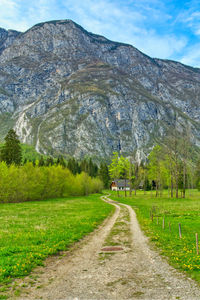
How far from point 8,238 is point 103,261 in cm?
948

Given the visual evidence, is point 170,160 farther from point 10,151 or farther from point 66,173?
point 10,151

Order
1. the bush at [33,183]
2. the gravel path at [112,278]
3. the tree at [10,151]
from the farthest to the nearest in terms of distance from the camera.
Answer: the tree at [10,151] < the bush at [33,183] < the gravel path at [112,278]

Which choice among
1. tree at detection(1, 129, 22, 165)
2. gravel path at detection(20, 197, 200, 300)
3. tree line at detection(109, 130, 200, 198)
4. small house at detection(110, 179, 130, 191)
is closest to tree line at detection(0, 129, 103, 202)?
tree at detection(1, 129, 22, 165)

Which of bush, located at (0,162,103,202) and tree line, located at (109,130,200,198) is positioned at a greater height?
tree line, located at (109,130,200,198)

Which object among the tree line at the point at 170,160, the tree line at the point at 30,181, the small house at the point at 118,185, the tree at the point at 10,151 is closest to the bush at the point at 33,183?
the tree line at the point at 30,181

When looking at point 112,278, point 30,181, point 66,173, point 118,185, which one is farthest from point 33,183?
point 118,185

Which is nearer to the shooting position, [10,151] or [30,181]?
[30,181]

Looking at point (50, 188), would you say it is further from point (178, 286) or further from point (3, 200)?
point (178, 286)

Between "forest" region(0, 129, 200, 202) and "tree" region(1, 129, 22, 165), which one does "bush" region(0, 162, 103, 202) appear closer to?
"forest" region(0, 129, 200, 202)

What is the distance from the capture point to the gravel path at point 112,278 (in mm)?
7984

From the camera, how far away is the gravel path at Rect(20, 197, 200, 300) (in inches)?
314

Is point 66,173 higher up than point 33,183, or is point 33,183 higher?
point 66,173

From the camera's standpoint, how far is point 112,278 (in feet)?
31.5

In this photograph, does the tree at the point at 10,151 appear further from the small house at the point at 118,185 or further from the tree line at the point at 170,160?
the small house at the point at 118,185
